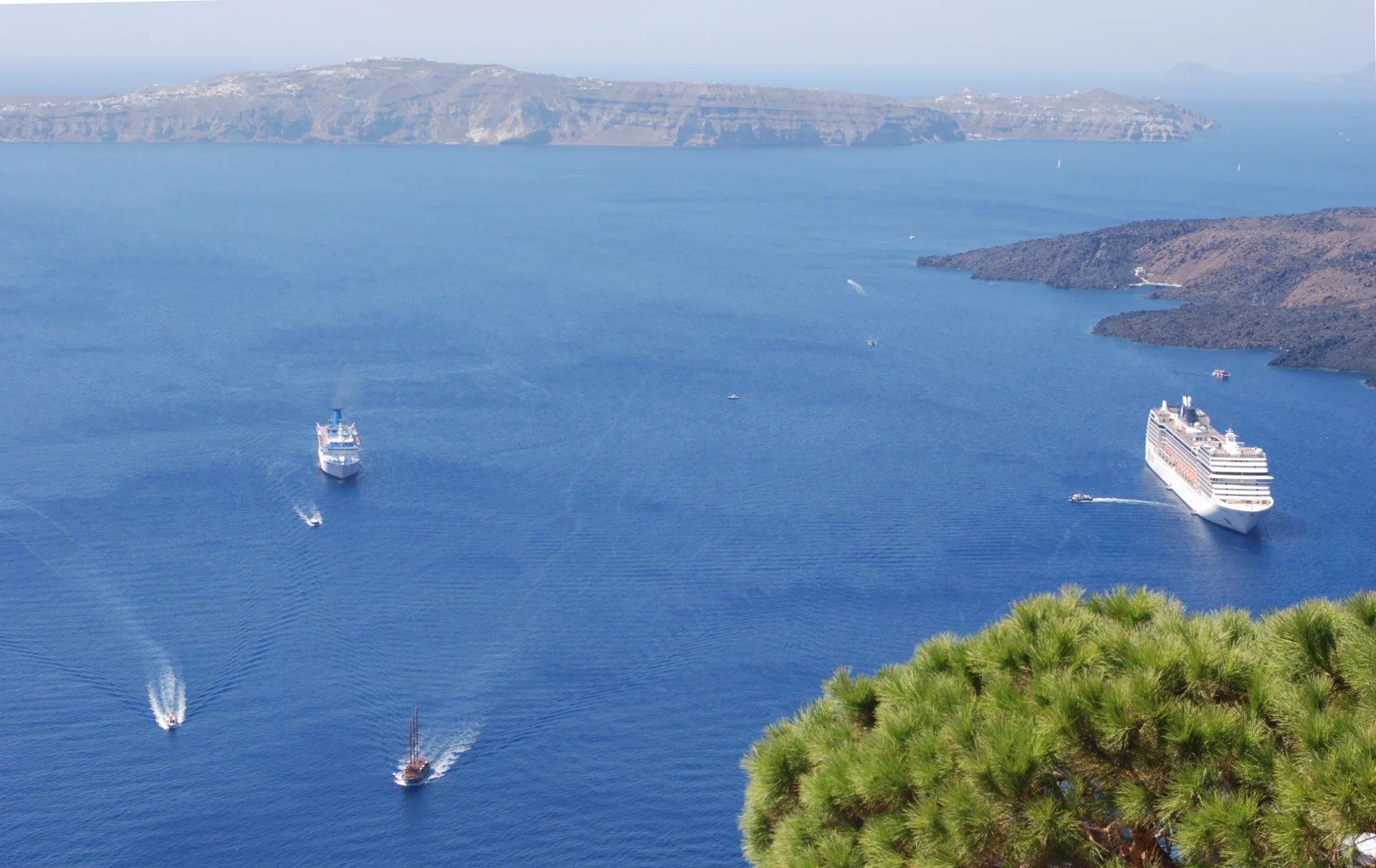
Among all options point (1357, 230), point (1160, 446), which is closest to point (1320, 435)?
point (1160, 446)

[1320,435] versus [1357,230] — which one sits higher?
[1357,230]

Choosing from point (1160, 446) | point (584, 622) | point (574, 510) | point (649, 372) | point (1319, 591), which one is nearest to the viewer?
point (584, 622)

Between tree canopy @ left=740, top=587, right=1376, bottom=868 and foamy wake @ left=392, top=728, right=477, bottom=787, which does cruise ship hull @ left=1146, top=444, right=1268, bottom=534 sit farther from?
tree canopy @ left=740, top=587, right=1376, bottom=868

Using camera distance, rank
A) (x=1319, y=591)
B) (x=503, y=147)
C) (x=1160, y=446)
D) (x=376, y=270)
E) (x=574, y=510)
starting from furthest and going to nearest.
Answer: (x=503, y=147) < (x=376, y=270) < (x=1160, y=446) < (x=574, y=510) < (x=1319, y=591)

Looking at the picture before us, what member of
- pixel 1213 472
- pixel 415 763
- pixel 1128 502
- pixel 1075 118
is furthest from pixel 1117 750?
pixel 1075 118

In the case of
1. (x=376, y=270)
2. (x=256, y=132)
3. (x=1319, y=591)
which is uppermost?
(x=256, y=132)

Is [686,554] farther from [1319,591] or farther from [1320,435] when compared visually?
[1320,435]

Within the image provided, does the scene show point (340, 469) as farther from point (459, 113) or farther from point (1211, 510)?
Answer: point (459, 113)
